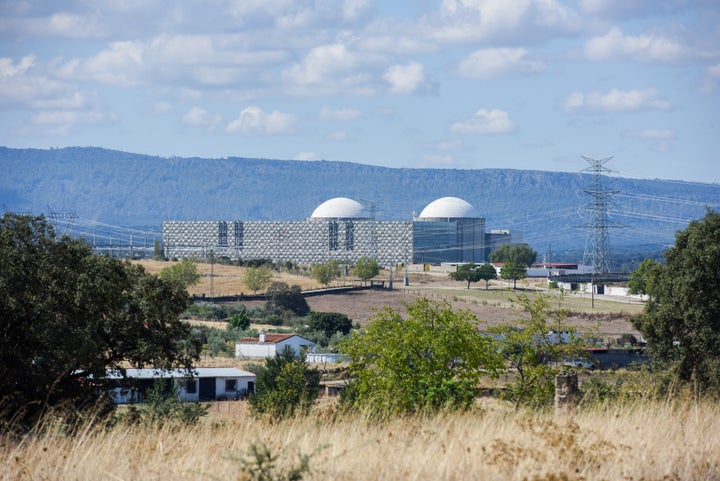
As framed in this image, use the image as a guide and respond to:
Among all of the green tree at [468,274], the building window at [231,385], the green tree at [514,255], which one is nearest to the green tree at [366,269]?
the green tree at [468,274]

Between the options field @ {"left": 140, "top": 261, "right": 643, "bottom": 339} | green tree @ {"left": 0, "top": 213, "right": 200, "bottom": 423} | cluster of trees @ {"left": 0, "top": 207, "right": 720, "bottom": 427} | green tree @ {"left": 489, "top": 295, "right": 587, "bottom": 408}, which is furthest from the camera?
field @ {"left": 140, "top": 261, "right": 643, "bottom": 339}

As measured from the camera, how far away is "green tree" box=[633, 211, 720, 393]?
94.5ft

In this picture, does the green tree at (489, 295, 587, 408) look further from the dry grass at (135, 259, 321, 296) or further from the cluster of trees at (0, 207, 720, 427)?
the dry grass at (135, 259, 321, 296)

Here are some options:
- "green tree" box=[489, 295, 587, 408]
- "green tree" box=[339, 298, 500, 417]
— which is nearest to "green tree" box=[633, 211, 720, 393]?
"green tree" box=[489, 295, 587, 408]

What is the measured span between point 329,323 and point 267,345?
11.9m

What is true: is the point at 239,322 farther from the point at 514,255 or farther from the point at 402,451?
the point at 514,255

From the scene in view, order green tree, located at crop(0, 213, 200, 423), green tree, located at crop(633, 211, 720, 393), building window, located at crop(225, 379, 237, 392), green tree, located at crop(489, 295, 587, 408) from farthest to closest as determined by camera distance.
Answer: building window, located at crop(225, 379, 237, 392) → green tree, located at crop(633, 211, 720, 393) → green tree, located at crop(489, 295, 587, 408) → green tree, located at crop(0, 213, 200, 423)

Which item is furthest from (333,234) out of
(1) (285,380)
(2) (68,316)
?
(2) (68,316)

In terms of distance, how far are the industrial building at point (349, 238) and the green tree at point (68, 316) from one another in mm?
143693

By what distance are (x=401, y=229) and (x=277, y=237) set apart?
24851 mm

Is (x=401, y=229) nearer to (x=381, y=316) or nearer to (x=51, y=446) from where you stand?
(x=381, y=316)

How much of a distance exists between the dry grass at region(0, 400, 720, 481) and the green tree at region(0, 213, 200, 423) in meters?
8.21

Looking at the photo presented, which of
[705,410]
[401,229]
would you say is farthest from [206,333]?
[401,229]

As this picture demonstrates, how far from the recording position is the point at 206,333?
A: 196 ft
